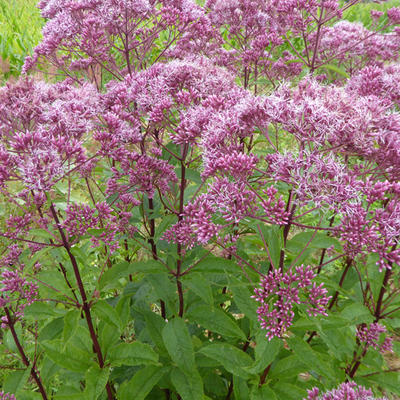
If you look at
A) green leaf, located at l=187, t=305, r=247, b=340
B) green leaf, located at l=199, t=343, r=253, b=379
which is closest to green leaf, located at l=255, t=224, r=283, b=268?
green leaf, located at l=187, t=305, r=247, b=340

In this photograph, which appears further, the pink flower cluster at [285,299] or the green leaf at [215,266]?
the green leaf at [215,266]

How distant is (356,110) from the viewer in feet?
6.48

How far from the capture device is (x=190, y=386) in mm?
2236

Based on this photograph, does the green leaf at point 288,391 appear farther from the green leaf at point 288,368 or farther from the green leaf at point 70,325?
the green leaf at point 70,325

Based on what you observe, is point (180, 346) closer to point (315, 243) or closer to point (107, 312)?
point (107, 312)

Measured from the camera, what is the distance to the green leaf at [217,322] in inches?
87.9

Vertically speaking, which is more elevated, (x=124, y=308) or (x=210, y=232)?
(x=210, y=232)

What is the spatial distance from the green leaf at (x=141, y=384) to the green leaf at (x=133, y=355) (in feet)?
0.66

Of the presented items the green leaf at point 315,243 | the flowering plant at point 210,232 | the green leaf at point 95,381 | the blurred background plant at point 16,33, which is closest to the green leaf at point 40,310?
the flowering plant at point 210,232

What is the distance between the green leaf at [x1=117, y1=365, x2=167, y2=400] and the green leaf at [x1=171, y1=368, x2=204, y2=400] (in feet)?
0.41

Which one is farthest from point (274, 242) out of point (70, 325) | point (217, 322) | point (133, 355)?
point (70, 325)

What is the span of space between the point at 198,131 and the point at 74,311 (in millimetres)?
1240

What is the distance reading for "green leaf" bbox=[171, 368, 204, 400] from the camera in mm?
2199

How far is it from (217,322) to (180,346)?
0.26 meters
